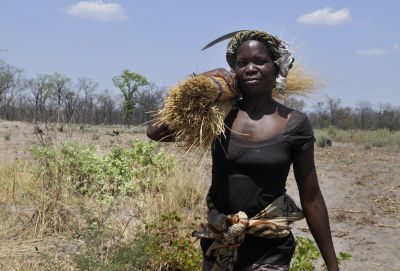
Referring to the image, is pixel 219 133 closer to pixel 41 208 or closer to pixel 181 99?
pixel 181 99

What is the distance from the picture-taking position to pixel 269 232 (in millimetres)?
2195

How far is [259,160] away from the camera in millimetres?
2154

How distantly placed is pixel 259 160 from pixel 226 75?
1.21 ft

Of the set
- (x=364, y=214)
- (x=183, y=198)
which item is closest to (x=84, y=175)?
(x=183, y=198)

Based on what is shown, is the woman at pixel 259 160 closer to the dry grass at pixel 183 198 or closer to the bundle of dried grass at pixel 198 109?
the bundle of dried grass at pixel 198 109

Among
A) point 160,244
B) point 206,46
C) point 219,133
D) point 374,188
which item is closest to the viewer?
point 219,133

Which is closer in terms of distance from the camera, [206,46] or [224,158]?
[224,158]

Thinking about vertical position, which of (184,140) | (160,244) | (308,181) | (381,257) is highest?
(184,140)

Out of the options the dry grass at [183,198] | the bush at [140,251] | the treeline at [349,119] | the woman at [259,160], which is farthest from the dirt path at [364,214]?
the treeline at [349,119]

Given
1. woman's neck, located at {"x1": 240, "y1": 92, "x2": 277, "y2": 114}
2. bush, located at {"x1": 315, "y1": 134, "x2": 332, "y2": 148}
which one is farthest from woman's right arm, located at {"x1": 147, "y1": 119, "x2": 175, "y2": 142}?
bush, located at {"x1": 315, "y1": 134, "x2": 332, "y2": 148}

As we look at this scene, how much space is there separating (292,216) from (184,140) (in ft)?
1.74

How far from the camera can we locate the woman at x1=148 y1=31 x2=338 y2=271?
7.18 feet

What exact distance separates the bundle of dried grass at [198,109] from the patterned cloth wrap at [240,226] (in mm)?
305

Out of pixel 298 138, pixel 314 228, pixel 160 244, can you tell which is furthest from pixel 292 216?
pixel 160 244
